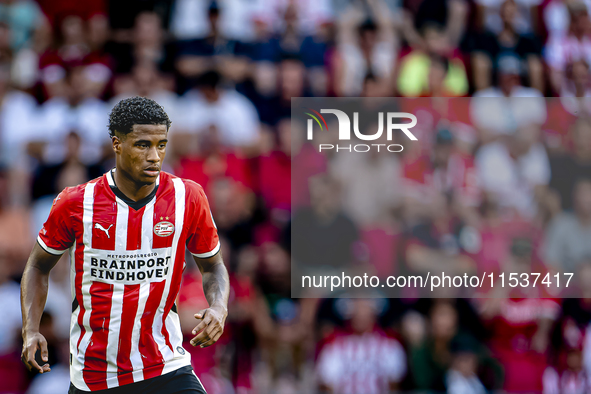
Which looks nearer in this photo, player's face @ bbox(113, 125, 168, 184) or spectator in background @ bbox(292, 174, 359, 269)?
player's face @ bbox(113, 125, 168, 184)

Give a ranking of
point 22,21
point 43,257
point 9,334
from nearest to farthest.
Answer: point 43,257 → point 9,334 → point 22,21

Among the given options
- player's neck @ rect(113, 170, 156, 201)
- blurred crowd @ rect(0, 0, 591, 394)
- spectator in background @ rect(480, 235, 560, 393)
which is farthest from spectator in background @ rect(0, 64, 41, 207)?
spectator in background @ rect(480, 235, 560, 393)

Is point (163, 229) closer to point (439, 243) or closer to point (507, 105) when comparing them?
point (439, 243)

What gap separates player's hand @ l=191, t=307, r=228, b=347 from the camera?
3148 millimetres

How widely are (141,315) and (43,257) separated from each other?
654 mm

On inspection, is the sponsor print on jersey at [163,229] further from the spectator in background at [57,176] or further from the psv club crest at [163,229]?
the spectator in background at [57,176]

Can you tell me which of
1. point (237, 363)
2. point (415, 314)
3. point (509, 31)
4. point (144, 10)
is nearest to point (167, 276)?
point (237, 363)

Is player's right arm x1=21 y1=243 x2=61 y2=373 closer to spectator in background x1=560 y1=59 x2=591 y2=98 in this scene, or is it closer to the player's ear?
the player's ear

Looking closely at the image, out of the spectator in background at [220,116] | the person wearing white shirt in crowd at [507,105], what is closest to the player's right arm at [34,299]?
the spectator in background at [220,116]

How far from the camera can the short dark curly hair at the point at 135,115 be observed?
3428 millimetres

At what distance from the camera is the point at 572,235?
7.68 meters

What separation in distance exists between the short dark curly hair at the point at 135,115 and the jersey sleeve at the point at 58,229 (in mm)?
495

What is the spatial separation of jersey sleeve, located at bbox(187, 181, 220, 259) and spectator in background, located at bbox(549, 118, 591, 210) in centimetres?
539

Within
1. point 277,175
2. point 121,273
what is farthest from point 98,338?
point 277,175
